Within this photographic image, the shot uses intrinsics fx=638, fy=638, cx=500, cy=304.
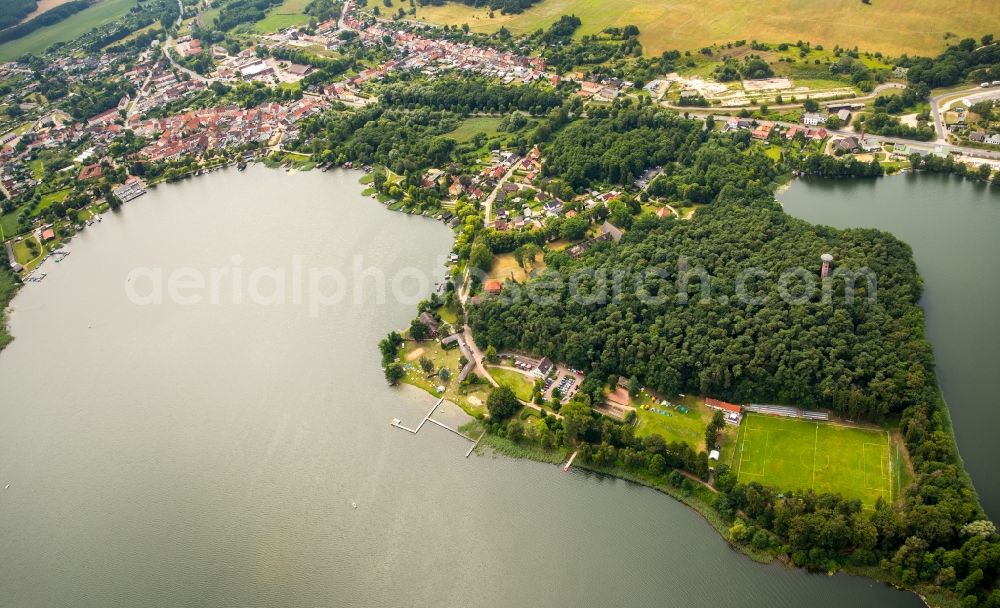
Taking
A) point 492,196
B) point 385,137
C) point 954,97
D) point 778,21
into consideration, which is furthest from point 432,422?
point 778,21

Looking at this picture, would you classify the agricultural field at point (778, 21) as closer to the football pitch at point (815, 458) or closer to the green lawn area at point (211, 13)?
the green lawn area at point (211, 13)

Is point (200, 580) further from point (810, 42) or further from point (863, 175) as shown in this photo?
point (810, 42)

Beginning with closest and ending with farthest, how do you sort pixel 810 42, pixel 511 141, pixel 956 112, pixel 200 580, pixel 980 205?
1. pixel 200 580
2. pixel 980 205
3. pixel 956 112
4. pixel 511 141
5. pixel 810 42

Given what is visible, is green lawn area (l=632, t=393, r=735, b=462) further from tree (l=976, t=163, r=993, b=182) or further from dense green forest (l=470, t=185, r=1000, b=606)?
tree (l=976, t=163, r=993, b=182)

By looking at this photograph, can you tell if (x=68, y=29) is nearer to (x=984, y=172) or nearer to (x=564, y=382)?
(x=564, y=382)

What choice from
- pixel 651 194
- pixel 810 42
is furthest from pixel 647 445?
pixel 810 42

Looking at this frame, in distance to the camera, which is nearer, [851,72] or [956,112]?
[956,112]
